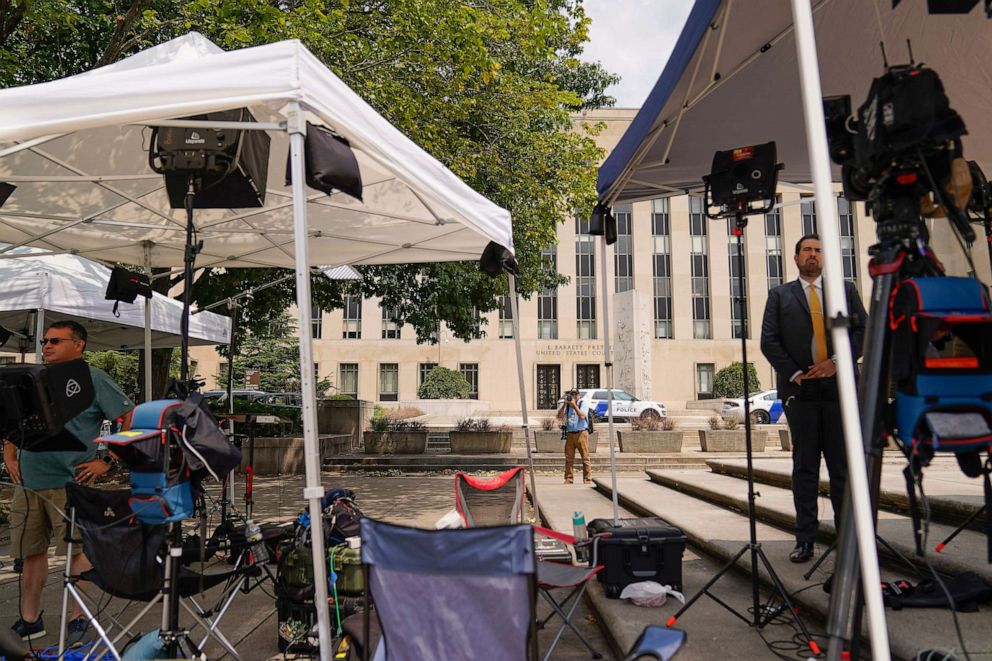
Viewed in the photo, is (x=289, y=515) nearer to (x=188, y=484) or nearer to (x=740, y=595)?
(x=188, y=484)

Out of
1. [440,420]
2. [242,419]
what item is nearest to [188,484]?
[242,419]

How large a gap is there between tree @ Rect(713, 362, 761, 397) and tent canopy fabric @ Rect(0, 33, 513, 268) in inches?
1250

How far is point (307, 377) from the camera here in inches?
122

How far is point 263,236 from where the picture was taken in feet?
22.2

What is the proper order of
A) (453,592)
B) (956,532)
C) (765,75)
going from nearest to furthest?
(453,592) < (956,532) < (765,75)

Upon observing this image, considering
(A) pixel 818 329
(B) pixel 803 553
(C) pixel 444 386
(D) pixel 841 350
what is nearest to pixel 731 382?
(C) pixel 444 386

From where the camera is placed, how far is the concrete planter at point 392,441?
52.1 feet

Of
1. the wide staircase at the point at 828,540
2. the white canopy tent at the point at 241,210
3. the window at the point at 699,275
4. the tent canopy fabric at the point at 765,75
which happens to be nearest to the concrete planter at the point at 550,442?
the wide staircase at the point at 828,540

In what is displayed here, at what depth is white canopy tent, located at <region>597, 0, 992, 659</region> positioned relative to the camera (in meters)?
3.26

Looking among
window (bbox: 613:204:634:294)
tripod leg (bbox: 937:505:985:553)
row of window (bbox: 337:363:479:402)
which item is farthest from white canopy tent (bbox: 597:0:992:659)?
row of window (bbox: 337:363:479:402)

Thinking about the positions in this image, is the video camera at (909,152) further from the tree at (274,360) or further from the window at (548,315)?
the window at (548,315)

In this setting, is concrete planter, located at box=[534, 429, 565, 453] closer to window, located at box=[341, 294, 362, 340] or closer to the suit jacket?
the suit jacket

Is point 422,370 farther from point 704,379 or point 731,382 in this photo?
point 731,382

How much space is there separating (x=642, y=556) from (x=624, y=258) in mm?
37157
